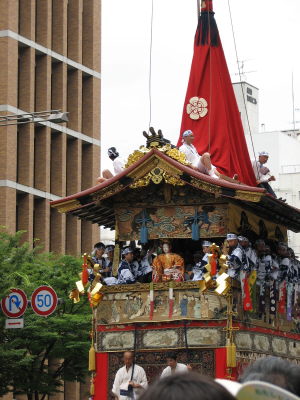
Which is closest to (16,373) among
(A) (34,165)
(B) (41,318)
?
(B) (41,318)

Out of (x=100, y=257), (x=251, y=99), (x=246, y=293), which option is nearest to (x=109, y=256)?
(x=100, y=257)

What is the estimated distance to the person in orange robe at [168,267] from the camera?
1717 centimetres

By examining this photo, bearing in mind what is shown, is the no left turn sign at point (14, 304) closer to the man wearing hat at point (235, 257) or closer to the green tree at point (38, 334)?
the green tree at point (38, 334)

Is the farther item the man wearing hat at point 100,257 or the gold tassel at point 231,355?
the man wearing hat at point 100,257

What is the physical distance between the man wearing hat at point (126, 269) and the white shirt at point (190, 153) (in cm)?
170

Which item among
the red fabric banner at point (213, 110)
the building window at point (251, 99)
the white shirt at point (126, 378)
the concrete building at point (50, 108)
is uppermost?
the building window at point (251, 99)

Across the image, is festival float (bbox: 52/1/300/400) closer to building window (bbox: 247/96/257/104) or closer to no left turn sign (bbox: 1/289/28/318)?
no left turn sign (bbox: 1/289/28/318)

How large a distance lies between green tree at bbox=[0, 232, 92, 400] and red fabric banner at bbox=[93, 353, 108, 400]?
10.1 m

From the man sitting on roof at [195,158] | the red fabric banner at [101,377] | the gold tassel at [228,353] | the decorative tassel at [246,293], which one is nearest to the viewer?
the gold tassel at [228,353]

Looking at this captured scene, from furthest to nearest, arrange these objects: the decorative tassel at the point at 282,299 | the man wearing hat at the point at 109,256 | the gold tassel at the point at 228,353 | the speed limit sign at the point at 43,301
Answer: the speed limit sign at the point at 43,301, the decorative tassel at the point at 282,299, the man wearing hat at the point at 109,256, the gold tassel at the point at 228,353

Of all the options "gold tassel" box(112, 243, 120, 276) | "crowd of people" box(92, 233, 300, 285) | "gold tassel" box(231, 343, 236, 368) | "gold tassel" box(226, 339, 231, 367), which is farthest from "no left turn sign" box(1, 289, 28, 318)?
"gold tassel" box(231, 343, 236, 368)

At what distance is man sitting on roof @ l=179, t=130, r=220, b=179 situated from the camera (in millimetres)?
17438

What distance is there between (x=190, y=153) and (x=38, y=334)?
42.4 ft

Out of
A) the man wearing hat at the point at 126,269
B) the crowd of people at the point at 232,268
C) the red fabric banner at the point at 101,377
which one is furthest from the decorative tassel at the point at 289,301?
the red fabric banner at the point at 101,377
